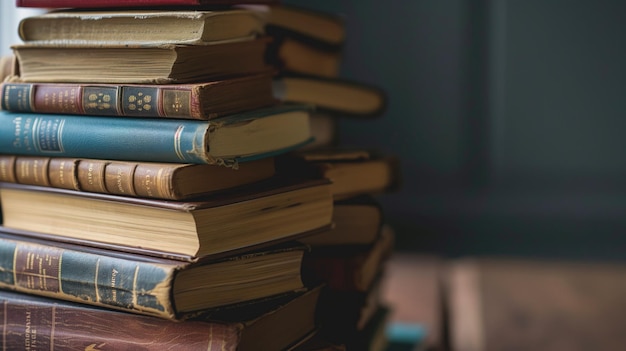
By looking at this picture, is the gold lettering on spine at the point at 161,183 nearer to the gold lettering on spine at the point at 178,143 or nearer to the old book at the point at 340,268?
the gold lettering on spine at the point at 178,143

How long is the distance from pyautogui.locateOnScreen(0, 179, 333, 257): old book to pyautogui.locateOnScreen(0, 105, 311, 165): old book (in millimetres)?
36

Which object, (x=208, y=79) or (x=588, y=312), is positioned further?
(x=588, y=312)

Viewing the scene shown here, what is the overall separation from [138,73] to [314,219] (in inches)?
8.4

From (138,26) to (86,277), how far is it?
0.74 feet

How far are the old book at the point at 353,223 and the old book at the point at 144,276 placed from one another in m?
0.14

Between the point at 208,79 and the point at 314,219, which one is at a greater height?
the point at 208,79

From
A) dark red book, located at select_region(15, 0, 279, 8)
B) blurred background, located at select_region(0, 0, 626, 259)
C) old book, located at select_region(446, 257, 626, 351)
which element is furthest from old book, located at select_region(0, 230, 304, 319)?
blurred background, located at select_region(0, 0, 626, 259)

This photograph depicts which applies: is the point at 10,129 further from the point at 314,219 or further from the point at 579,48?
the point at 579,48

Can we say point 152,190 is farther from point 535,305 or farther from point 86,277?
point 535,305

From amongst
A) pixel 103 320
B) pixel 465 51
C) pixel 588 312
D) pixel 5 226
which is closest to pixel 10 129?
pixel 5 226

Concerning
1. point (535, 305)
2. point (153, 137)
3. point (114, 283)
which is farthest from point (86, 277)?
point (535, 305)

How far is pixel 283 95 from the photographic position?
88cm

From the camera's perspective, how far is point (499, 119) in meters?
2.38

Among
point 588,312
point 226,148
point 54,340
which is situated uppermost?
point 226,148
